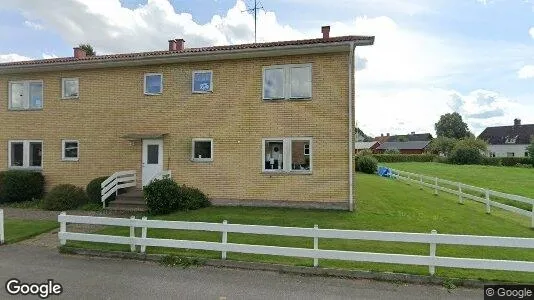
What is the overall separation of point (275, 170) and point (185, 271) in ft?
25.5

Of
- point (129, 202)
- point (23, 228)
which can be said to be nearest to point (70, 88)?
point (129, 202)

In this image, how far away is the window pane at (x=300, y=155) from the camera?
15.2m

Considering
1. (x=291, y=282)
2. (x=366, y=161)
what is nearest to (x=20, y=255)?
(x=291, y=282)

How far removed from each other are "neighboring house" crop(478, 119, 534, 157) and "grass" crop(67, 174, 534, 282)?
79887 millimetres

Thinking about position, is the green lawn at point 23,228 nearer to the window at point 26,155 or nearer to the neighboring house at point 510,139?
the window at point 26,155

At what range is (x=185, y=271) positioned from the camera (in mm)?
8117

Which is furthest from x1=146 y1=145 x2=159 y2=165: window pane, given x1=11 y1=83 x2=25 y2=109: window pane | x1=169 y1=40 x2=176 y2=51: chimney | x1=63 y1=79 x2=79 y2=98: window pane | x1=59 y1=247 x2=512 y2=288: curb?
x1=59 y1=247 x2=512 y2=288: curb

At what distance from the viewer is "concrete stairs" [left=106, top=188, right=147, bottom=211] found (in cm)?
1547

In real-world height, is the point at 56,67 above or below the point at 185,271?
above

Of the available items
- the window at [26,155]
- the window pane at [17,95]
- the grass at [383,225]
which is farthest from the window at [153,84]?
the window pane at [17,95]

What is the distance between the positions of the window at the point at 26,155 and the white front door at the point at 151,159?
17.4 feet

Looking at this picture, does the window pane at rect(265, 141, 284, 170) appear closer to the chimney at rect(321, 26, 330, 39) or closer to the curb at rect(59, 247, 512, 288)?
the chimney at rect(321, 26, 330, 39)

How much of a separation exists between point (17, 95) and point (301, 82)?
1359 centimetres

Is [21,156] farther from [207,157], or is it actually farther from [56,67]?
[207,157]
